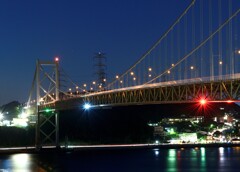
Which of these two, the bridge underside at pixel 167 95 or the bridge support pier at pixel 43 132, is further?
the bridge support pier at pixel 43 132

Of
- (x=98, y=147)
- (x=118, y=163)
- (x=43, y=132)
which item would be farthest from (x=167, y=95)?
(x=43, y=132)

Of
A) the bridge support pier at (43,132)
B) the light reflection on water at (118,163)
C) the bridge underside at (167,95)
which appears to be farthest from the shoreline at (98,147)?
the bridge underside at (167,95)

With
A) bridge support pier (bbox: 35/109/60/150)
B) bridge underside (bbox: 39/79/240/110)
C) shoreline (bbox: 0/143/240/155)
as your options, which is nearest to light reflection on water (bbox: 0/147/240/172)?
shoreline (bbox: 0/143/240/155)

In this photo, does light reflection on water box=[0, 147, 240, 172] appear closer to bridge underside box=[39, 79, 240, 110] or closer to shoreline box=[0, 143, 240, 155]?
shoreline box=[0, 143, 240, 155]

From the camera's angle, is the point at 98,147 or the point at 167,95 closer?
the point at 167,95

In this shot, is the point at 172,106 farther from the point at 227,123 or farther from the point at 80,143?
the point at 80,143

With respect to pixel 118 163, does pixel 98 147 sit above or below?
above

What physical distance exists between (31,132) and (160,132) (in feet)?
69.3

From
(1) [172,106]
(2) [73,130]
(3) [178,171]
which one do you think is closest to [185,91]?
(3) [178,171]

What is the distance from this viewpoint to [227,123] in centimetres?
12606

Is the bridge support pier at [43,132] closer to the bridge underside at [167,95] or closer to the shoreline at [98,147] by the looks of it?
the shoreline at [98,147]

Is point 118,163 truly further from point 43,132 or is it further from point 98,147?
point 43,132

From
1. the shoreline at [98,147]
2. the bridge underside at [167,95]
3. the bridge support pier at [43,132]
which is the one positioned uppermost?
the bridge underside at [167,95]

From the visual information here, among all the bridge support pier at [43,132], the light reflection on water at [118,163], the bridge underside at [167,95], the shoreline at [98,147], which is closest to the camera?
the bridge underside at [167,95]
